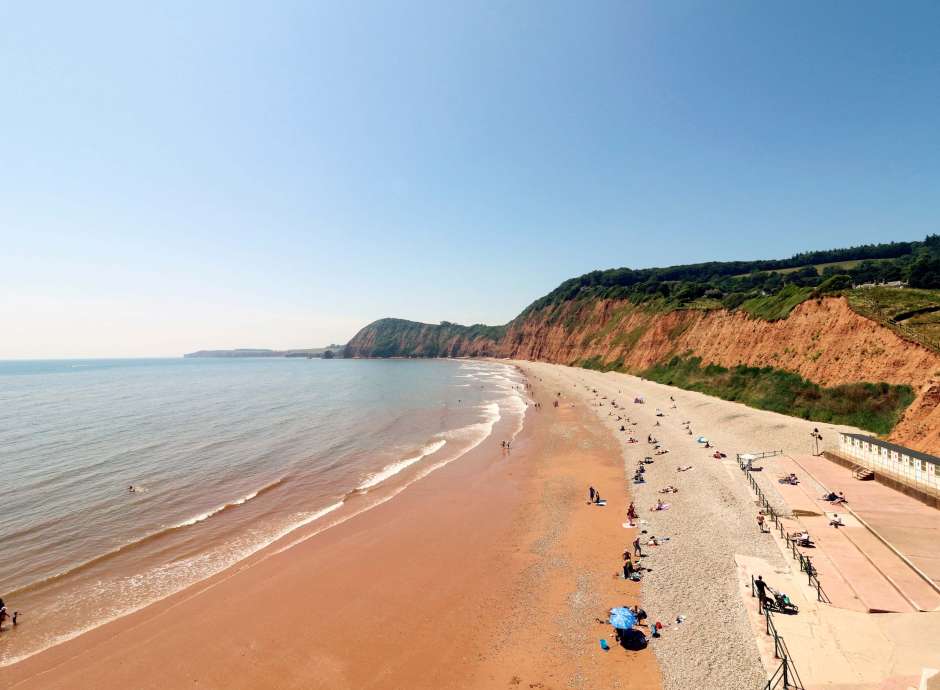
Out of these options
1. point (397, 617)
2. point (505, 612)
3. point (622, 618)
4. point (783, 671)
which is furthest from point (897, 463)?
point (397, 617)

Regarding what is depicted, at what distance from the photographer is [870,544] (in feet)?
51.5

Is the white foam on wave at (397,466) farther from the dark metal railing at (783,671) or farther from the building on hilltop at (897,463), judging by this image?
the building on hilltop at (897,463)

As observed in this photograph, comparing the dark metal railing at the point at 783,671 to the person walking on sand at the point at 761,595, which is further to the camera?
the person walking on sand at the point at 761,595

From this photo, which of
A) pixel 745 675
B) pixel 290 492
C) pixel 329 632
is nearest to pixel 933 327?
pixel 745 675

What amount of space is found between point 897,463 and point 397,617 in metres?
25.6

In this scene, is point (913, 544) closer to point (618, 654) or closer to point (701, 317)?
point (618, 654)

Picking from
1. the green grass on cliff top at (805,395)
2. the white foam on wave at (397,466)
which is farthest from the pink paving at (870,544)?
the white foam on wave at (397,466)

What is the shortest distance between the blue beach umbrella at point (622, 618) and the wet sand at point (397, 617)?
0.69 metres

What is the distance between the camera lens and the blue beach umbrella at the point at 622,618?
11922mm

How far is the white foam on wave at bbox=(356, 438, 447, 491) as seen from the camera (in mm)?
27969

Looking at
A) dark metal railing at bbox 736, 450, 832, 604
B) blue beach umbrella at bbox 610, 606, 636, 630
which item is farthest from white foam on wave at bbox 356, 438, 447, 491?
dark metal railing at bbox 736, 450, 832, 604

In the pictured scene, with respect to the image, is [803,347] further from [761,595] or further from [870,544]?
[761,595]

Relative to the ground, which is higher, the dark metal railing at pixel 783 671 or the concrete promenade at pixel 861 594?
the concrete promenade at pixel 861 594

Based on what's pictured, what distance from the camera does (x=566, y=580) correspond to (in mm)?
15656
